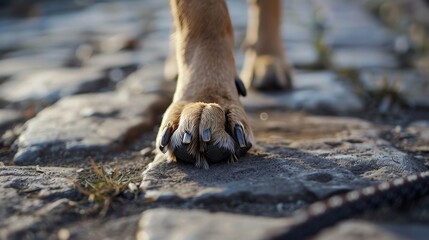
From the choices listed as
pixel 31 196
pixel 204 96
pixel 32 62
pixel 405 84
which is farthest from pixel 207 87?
pixel 32 62

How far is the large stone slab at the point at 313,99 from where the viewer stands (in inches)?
97.2

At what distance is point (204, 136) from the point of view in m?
1.53

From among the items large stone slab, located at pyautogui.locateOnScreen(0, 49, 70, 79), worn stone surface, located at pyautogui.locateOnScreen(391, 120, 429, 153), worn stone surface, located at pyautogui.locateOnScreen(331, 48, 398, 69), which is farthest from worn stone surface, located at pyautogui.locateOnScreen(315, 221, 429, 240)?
large stone slab, located at pyautogui.locateOnScreen(0, 49, 70, 79)

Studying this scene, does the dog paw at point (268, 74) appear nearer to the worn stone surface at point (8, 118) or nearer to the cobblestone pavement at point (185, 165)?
the cobblestone pavement at point (185, 165)

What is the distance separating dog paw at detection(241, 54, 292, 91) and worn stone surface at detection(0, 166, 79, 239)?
4.35ft

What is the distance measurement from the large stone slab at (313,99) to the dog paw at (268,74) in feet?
0.21

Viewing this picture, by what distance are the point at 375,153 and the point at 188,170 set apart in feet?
1.82

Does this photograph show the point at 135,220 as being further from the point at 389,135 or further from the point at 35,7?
the point at 35,7

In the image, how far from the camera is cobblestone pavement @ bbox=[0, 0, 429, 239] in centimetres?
122

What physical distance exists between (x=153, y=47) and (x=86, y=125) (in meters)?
1.97

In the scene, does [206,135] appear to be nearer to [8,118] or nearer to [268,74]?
[8,118]

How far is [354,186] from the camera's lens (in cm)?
137

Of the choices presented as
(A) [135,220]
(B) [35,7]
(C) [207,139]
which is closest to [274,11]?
(C) [207,139]

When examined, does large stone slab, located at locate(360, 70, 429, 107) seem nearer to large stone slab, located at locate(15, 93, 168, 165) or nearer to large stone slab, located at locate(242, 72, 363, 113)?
large stone slab, located at locate(242, 72, 363, 113)
